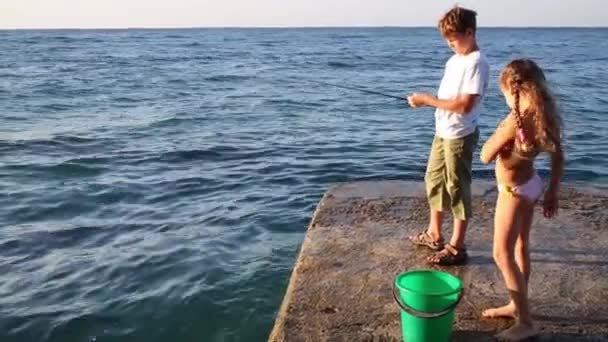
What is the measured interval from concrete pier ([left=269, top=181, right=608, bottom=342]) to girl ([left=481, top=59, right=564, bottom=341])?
0.96 feet

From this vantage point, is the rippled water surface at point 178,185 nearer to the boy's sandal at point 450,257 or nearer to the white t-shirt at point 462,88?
the white t-shirt at point 462,88

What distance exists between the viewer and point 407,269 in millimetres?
4754

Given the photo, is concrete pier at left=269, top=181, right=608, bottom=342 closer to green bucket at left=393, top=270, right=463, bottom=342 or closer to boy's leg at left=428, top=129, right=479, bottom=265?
boy's leg at left=428, top=129, right=479, bottom=265

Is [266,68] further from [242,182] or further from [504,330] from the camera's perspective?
[504,330]

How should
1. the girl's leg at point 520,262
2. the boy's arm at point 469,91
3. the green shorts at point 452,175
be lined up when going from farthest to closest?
the green shorts at point 452,175, the boy's arm at point 469,91, the girl's leg at point 520,262

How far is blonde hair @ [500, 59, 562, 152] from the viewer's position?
344cm

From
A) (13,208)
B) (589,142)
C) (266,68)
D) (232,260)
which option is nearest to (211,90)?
(266,68)

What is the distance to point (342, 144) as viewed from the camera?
13.1 m

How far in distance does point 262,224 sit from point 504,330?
4.35 meters

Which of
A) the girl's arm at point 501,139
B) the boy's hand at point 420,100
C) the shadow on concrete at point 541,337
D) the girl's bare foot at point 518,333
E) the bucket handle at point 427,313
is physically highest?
the boy's hand at point 420,100

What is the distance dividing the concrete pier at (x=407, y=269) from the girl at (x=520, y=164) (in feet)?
0.96

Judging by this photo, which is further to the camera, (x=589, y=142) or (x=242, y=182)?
(x=589, y=142)

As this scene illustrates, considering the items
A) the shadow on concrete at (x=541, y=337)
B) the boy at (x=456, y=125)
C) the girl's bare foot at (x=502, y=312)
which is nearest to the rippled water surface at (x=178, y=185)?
the boy at (x=456, y=125)

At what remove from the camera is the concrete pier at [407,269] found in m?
3.96
